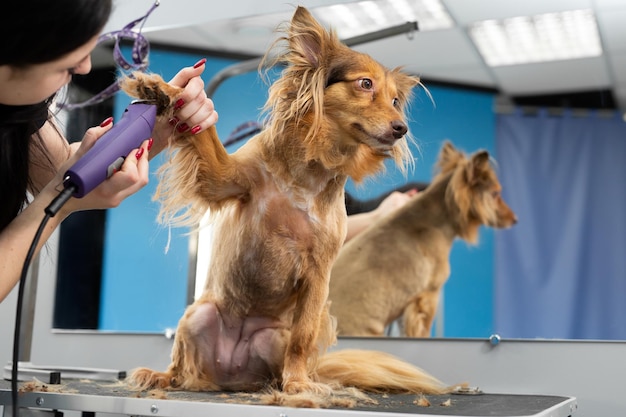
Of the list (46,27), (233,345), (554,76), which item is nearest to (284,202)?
(233,345)

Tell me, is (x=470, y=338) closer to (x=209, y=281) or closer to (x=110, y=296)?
(x=209, y=281)

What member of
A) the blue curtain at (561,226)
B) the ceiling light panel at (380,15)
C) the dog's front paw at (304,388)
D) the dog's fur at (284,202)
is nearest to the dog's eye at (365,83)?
the dog's fur at (284,202)

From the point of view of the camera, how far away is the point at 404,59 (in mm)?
1888

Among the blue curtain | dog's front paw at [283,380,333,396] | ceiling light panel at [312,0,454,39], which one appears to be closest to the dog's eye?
dog's front paw at [283,380,333,396]

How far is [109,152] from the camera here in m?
0.91

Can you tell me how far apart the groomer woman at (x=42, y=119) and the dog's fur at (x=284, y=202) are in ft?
0.36

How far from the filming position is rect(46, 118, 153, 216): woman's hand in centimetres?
93

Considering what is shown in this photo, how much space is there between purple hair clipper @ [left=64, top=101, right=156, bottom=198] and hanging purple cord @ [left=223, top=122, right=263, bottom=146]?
0.90 meters

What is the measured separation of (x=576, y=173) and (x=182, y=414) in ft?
4.17

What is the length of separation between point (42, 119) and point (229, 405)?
519 millimetres

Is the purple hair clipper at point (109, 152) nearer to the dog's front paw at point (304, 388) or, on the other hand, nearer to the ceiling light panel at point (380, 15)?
the dog's front paw at point (304, 388)

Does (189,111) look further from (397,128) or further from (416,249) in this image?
(416,249)

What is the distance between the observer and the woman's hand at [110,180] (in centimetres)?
93

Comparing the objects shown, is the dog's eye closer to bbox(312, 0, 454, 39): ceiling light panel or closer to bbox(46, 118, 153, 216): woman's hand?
bbox(46, 118, 153, 216): woman's hand
